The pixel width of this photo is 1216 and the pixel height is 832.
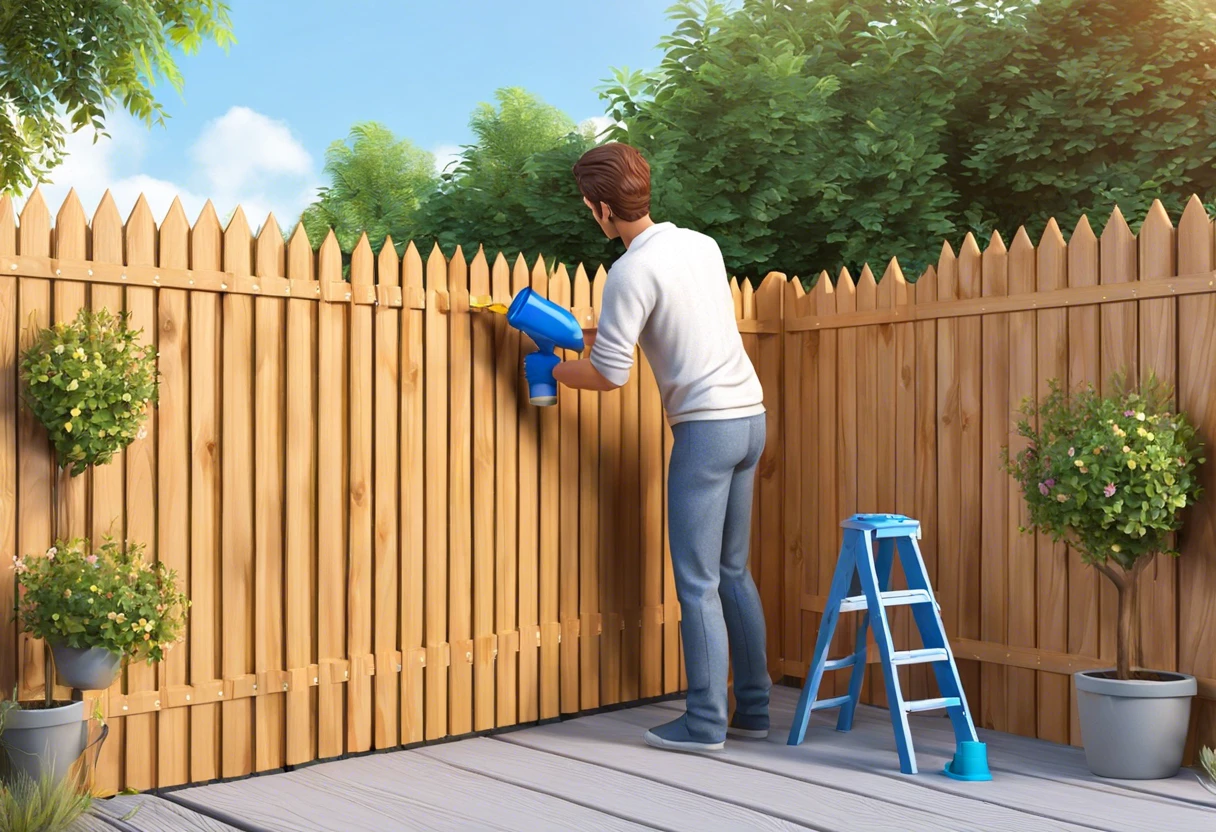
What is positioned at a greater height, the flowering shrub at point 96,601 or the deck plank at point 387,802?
the flowering shrub at point 96,601

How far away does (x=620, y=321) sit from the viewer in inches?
152

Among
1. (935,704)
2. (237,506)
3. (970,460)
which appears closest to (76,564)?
(237,506)

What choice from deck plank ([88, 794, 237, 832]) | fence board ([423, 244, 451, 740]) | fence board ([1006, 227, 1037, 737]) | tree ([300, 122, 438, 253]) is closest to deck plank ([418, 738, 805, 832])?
fence board ([423, 244, 451, 740])

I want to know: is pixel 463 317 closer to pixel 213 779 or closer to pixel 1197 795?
pixel 213 779

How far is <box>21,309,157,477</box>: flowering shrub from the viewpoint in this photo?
306cm

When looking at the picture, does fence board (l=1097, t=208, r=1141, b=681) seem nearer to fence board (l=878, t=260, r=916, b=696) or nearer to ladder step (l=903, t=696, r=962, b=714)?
ladder step (l=903, t=696, r=962, b=714)

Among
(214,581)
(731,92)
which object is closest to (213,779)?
(214,581)

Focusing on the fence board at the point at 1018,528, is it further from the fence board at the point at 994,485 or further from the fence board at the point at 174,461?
the fence board at the point at 174,461

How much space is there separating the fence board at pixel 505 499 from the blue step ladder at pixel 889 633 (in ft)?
3.45

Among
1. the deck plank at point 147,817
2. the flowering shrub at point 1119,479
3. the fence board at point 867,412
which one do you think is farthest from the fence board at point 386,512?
the flowering shrub at point 1119,479

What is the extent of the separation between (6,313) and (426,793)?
179 centimetres

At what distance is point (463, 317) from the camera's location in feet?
13.6

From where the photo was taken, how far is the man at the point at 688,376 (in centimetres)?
388

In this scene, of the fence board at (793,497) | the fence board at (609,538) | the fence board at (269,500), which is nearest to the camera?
the fence board at (269,500)
